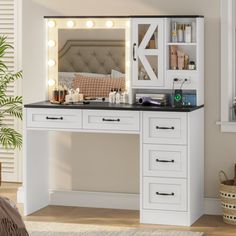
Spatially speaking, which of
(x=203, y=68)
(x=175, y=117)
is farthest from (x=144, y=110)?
(x=203, y=68)

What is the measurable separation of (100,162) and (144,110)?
0.83 metres

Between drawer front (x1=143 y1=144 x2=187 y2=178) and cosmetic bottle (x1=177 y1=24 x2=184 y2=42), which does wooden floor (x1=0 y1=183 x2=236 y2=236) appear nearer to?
drawer front (x1=143 y1=144 x2=187 y2=178)

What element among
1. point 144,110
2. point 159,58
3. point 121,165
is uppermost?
point 159,58

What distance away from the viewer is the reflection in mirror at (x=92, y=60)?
6625 millimetres

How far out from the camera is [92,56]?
6.68 metres

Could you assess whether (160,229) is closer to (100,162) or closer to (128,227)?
(128,227)

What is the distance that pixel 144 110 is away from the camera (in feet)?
20.0

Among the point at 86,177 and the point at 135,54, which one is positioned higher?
the point at 135,54

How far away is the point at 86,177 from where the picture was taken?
22.4 ft

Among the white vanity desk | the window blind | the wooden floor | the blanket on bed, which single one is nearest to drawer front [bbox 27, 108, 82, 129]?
the white vanity desk

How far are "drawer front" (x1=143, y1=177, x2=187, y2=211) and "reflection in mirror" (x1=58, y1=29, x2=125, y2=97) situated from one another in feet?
2.84

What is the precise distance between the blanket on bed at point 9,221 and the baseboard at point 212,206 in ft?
7.02

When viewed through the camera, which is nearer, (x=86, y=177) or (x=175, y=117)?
(x=175, y=117)

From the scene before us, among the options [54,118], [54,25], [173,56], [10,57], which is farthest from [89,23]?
[10,57]
